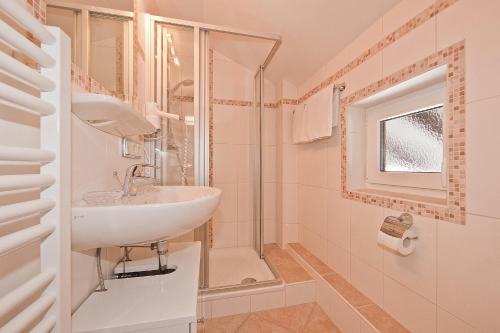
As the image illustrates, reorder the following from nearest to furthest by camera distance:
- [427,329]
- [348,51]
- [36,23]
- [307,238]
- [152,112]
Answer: [36,23] → [427,329] → [152,112] → [348,51] → [307,238]

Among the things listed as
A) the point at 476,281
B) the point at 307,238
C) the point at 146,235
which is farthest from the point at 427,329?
the point at 146,235

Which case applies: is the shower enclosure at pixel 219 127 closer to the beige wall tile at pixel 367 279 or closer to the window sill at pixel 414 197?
the beige wall tile at pixel 367 279

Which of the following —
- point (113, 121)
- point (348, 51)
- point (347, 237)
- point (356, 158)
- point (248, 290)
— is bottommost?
point (248, 290)

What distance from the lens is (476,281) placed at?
79 centimetres

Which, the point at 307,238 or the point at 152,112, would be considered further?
the point at 307,238

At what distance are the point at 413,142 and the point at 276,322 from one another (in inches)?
55.3

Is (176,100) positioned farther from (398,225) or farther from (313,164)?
(398,225)

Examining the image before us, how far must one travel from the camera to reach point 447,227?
2.94ft

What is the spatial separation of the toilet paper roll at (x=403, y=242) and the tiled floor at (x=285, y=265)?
809mm

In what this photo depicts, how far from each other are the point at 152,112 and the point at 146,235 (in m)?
0.81

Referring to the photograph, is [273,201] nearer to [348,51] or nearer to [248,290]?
[248,290]

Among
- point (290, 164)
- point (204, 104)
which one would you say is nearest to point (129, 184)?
point (204, 104)

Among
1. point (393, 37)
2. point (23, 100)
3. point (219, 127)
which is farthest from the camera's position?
point (219, 127)

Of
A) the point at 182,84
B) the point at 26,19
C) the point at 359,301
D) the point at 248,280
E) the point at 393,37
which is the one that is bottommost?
the point at 248,280
